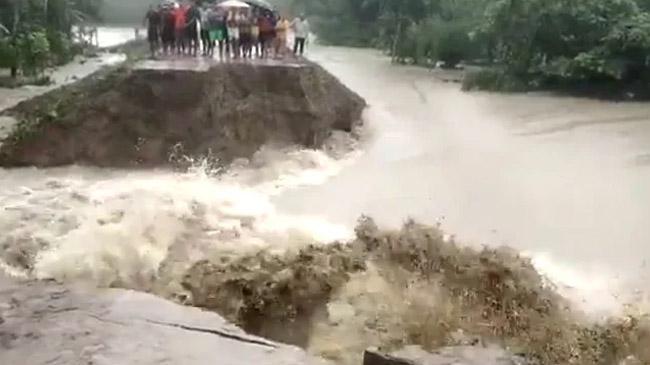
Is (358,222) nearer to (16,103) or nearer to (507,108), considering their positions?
(16,103)

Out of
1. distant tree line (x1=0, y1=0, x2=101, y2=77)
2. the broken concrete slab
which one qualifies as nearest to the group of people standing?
distant tree line (x1=0, y1=0, x2=101, y2=77)

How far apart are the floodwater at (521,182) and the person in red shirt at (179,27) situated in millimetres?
3478

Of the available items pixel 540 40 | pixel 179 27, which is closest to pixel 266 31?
pixel 179 27

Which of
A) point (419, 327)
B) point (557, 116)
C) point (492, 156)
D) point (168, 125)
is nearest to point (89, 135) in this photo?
point (168, 125)

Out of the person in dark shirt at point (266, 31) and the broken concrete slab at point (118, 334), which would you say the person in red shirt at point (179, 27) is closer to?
the person in dark shirt at point (266, 31)

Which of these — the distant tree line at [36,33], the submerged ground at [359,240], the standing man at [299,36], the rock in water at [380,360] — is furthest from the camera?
the distant tree line at [36,33]

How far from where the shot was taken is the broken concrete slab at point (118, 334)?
4652 millimetres

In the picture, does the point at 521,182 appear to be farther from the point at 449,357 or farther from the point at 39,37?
the point at 39,37

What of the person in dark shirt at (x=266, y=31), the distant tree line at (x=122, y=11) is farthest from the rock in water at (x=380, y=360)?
the distant tree line at (x=122, y=11)

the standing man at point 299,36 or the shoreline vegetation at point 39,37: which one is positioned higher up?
the standing man at point 299,36

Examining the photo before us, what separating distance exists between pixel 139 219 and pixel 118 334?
5.28 m

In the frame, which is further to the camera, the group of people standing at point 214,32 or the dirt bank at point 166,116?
the group of people standing at point 214,32

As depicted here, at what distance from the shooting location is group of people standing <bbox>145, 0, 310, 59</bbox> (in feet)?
58.2

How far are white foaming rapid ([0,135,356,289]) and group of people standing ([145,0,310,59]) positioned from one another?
456 centimetres
